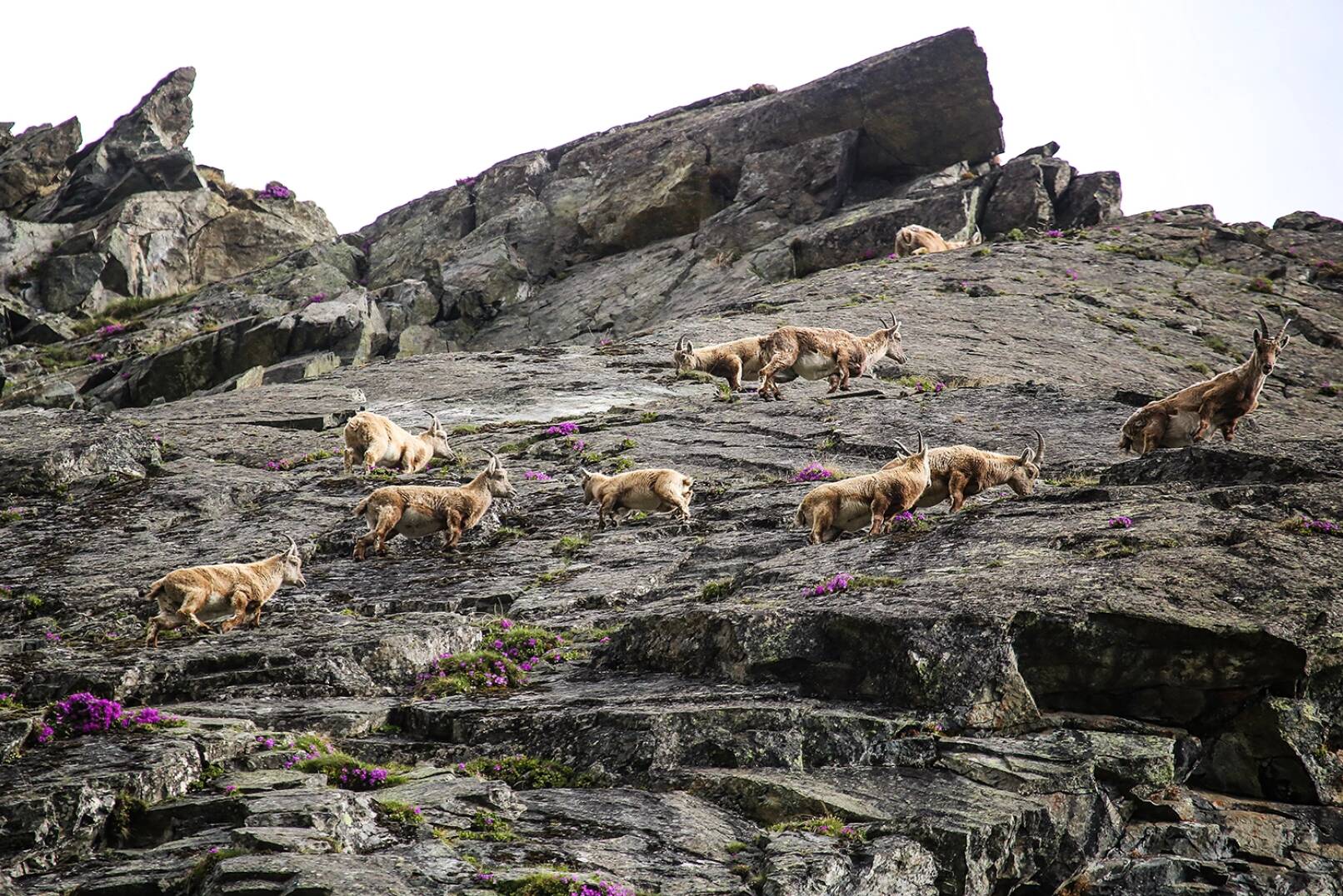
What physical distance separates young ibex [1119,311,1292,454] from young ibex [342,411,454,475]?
51.9 feet

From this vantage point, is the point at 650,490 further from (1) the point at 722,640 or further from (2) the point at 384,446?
(1) the point at 722,640

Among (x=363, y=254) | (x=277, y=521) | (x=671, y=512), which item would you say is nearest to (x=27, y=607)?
(x=277, y=521)

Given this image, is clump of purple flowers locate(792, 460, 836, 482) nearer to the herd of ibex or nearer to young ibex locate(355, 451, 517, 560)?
the herd of ibex

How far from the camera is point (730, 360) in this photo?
34188mm

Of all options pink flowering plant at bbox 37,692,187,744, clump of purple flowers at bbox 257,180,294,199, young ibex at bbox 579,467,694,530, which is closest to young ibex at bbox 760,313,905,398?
young ibex at bbox 579,467,694,530

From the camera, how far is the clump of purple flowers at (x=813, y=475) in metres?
23.6

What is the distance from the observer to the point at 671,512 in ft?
76.2

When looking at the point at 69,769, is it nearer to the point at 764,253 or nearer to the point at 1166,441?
the point at 1166,441

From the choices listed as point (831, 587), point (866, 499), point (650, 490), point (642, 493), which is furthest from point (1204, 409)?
point (642, 493)

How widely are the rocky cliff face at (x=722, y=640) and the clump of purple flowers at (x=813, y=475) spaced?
0.26m

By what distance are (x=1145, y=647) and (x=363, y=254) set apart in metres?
61.5

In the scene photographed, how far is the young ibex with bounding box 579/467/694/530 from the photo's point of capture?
2272cm

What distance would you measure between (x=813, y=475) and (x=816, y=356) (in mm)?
9581

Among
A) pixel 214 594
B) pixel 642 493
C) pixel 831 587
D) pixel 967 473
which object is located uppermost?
pixel 967 473
